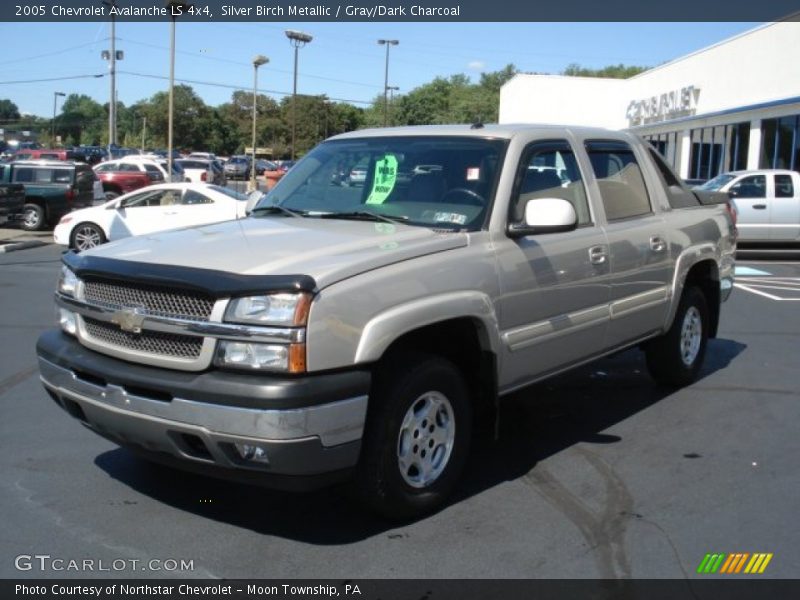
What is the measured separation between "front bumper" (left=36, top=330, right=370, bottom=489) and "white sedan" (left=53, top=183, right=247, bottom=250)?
44.0 ft

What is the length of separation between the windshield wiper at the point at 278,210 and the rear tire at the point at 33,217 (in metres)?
18.2

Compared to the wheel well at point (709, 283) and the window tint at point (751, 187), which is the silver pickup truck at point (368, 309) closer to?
the wheel well at point (709, 283)

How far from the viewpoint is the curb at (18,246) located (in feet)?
57.9

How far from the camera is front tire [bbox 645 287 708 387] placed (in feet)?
21.7

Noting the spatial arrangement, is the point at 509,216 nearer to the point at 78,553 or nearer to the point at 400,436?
the point at 400,436

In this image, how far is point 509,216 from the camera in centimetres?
469

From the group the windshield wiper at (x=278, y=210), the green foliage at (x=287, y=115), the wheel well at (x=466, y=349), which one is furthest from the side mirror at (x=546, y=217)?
the green foliage at (x=287, y=115)

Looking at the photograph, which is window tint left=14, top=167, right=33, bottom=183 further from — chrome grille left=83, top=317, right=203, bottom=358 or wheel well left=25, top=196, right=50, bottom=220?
chrome grille left=83, top=317, right=203, bottom=358

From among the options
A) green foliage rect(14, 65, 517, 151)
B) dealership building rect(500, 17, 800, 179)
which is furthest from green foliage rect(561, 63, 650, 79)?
dealership building rect(500, 17, 800, 179)

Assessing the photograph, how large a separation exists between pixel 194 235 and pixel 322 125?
57.4m

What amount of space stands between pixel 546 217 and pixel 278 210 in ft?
5.69

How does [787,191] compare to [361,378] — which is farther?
[787,191]

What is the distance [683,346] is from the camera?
6.75 meters
